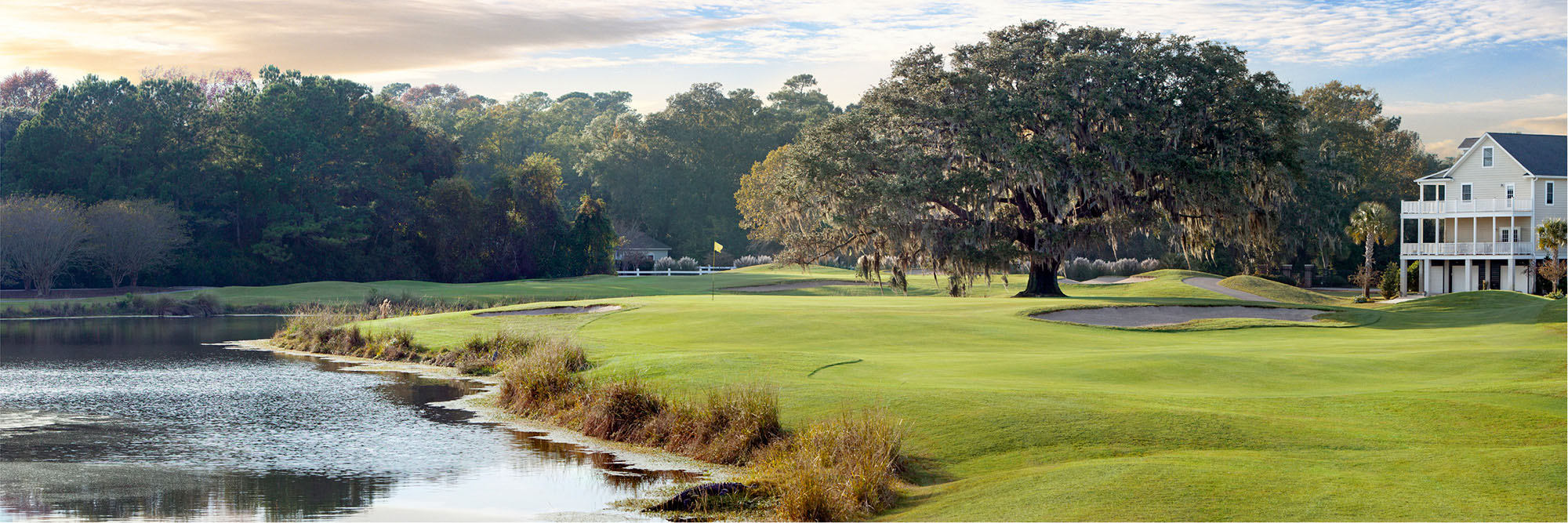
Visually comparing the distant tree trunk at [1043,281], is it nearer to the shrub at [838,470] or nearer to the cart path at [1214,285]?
the cart path at [1214,285]

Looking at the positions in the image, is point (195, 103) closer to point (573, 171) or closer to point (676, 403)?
point (573, 171)

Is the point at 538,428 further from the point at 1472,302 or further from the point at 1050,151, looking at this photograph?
the point at 1472,302

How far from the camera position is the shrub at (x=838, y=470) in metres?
10.6

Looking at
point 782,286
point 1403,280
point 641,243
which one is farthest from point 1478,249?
point 641,243

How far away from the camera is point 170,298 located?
169ft

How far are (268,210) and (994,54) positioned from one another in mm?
45789

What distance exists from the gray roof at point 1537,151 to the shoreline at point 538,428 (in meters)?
52.3

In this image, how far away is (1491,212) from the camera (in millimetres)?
56188

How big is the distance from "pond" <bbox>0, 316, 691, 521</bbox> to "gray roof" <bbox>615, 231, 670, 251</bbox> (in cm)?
6020

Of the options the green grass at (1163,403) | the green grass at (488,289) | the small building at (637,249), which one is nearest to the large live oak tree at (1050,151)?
the green grass at (1163,403)

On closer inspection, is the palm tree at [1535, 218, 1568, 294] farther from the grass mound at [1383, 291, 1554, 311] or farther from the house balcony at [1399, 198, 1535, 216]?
the grass mound at [1383, 291, 1554, 311]

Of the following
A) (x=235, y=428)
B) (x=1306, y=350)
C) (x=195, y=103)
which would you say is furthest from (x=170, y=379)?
(x=195, y=103)

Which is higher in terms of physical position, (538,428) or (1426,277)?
(1426,277)

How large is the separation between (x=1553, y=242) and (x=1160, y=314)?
87.3 ft
